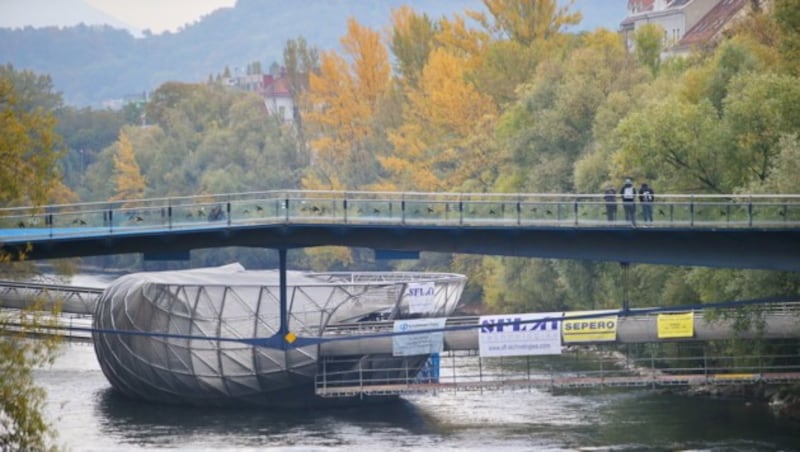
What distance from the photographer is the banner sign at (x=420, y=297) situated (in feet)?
273

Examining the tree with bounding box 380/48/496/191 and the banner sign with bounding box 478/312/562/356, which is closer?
the banner sign with bounding box 478/312/562/356

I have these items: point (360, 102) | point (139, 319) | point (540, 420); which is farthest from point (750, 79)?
point (360, 102)

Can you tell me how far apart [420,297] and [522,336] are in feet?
16.8

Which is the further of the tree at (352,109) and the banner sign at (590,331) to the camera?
the tree at (352,109)

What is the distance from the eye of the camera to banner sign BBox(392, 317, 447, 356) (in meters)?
80.9

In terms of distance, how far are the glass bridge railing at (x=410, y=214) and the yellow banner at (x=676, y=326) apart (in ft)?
23.7

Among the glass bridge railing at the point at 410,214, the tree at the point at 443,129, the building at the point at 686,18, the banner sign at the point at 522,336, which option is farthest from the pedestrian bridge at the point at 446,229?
the building at the point at 686,18

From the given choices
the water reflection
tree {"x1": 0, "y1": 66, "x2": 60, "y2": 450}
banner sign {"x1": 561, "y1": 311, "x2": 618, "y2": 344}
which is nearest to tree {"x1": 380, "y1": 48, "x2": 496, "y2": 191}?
banner sign {"x1": 561, "y1": 311, "x2": 618, "y2": 344}

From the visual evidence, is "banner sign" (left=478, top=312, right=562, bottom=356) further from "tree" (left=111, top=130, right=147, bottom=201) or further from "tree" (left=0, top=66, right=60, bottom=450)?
"tree" (left=111, top=130, right=147, bottom=201)

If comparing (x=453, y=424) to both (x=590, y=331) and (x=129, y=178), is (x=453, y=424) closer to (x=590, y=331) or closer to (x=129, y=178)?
(x=590, y=331)

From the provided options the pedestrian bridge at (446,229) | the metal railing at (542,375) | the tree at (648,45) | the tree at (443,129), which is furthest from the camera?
the tree at (443,129)

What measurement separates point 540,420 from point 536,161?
1540 inches

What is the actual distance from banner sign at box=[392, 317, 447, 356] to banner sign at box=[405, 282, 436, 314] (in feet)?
3.46

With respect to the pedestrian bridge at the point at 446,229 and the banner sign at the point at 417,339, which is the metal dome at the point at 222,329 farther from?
the pedestrian bridge at the point at 446,229
